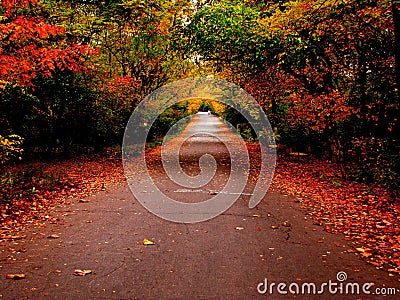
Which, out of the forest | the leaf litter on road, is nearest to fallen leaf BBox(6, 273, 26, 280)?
the forest

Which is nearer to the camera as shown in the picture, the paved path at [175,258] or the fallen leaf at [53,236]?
the paved path at [175,258]

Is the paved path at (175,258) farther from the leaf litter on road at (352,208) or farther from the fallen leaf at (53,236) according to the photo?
the leaf litter on road at (352,208)

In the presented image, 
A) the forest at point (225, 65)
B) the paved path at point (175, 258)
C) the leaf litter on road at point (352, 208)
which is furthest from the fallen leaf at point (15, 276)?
the leaf litter on road at point (352, 208)

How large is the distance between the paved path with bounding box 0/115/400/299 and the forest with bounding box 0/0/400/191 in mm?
3265

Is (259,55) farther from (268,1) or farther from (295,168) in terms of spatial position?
(295,168)

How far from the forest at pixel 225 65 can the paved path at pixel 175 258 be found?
10.7ft

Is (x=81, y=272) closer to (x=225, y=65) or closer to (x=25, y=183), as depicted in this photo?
(x=25, y=183)

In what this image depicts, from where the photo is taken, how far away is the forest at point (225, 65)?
33.3 feet

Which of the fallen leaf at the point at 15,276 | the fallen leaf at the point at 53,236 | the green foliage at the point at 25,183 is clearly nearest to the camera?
the fallen leaf at the point at 15,276


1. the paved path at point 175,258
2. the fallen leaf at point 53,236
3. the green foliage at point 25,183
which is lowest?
the paved path at point 175,258

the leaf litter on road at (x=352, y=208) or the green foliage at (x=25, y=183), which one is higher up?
the green foliage at (x=25, y=183)

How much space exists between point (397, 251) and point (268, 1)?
1312 centimetres

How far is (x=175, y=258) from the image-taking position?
5.29 meters

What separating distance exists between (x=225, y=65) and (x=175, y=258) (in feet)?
42.1
